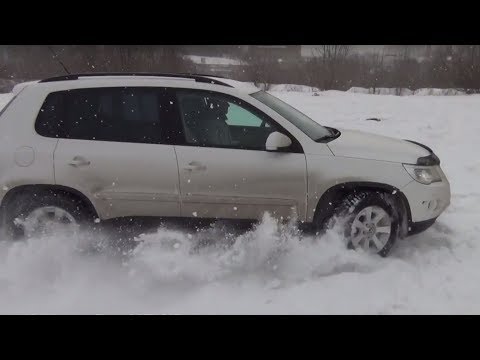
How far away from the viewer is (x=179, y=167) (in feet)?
12.8

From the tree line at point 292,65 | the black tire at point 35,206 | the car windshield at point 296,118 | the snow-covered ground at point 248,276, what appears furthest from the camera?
the tree line at point 292,65

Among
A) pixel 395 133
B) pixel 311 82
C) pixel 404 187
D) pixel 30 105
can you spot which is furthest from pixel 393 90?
pixel 30 105

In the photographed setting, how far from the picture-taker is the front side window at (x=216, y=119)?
13.1 ft

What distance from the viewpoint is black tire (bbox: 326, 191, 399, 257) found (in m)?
3.93

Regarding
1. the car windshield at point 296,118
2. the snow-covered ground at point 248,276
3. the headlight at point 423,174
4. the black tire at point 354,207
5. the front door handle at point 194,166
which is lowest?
the snow-covered ground at point 248,276

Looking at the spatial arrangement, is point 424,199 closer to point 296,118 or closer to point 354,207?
point 354,207

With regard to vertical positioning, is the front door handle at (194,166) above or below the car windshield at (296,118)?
below

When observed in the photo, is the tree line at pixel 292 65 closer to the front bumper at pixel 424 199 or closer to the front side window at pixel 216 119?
the front side window at pixel 216 119

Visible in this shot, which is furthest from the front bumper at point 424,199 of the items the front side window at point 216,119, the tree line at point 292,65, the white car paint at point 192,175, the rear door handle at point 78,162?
the tree line at point 292,65

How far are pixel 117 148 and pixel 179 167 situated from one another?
0.63m

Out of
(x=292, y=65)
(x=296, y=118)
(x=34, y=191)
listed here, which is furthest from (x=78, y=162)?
(x=292, y=65)

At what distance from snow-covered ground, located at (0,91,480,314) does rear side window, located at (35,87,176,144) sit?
40.4 inches

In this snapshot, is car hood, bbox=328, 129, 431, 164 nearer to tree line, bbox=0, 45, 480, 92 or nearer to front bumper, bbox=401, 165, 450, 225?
front bumper, bbox=401, 165, 450, 225

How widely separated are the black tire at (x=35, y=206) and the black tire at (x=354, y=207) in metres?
2.42
